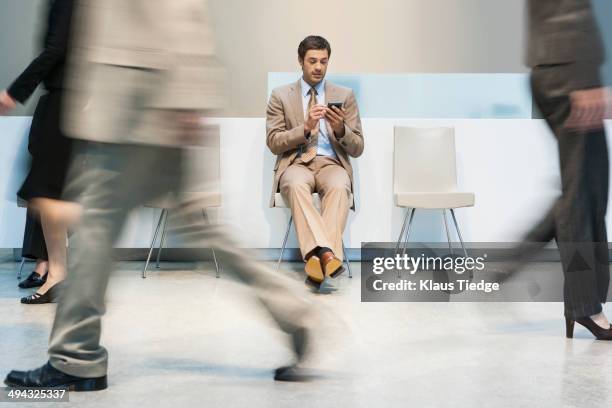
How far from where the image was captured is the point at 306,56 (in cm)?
440

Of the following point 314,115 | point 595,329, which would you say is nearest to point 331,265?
point 314,115

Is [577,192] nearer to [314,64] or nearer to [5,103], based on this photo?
[5,103]

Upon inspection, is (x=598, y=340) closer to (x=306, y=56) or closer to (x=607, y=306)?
(x=607, y=306)

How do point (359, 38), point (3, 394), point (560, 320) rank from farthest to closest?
Result: point (359, 38)
point (560, 320)
point (3, 394)

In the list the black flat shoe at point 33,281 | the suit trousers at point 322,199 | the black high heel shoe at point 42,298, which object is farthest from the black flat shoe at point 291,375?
the black flat shoe at point 33,281

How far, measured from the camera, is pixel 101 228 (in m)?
1.89

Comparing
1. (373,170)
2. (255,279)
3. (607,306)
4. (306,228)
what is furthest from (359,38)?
(255,279)

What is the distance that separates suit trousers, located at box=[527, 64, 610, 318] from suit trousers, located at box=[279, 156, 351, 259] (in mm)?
1429

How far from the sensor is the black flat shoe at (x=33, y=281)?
3967 millimetres

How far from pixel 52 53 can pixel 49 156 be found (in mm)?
415

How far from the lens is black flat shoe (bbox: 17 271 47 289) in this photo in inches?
156

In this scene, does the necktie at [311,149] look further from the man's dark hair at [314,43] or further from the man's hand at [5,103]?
the man's hand at [5,103]

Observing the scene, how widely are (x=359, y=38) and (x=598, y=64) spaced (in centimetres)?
336

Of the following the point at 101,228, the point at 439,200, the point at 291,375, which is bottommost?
the point at 291,375
